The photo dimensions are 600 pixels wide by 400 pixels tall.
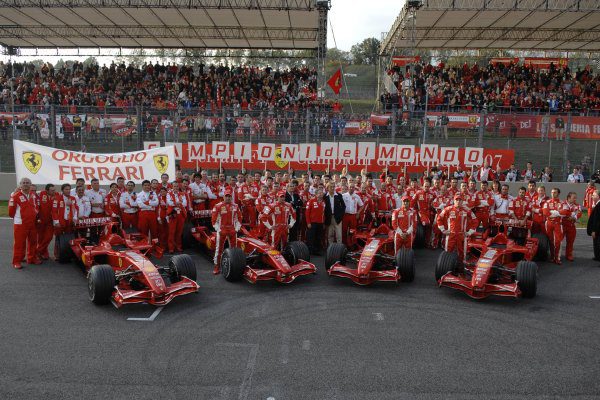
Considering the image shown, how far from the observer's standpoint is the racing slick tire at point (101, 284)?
25.5ft

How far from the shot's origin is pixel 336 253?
9633 millimetres

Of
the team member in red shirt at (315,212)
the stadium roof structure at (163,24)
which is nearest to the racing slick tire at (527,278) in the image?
the team member in red shirt at (315,212)

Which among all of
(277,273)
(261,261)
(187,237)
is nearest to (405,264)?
(277,273)

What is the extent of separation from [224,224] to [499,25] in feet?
67.7

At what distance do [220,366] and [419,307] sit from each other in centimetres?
347

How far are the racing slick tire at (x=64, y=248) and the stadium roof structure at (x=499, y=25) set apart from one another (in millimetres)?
14814

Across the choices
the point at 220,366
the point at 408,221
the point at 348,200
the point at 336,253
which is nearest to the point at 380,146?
the point at 348,200

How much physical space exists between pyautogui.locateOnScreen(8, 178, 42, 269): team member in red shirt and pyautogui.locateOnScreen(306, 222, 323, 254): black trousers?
5.51 metres

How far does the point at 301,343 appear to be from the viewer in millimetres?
6625

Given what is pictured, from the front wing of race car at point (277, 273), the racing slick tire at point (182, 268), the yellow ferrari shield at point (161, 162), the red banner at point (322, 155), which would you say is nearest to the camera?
the racing slick tire at point (182, 268)

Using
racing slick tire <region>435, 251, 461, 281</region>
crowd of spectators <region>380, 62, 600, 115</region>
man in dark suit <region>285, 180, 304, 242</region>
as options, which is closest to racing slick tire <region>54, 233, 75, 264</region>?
man in dark suit <region>285, 180, 304, 242</region>

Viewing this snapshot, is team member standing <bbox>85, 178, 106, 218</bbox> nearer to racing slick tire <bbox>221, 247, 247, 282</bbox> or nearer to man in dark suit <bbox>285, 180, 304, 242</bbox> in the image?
racing slick tire <bbox>221, 247, 247, 282</bbox>

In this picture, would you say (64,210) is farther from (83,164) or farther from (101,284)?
(101,284)

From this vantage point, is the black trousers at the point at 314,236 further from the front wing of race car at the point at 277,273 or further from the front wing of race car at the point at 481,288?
the front wing of race car at the point at 481,288
